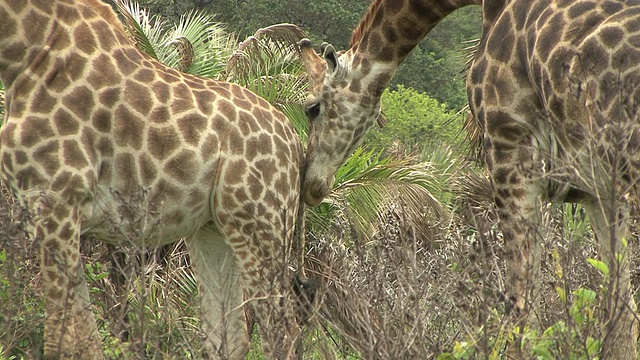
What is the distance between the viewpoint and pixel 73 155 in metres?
5.41

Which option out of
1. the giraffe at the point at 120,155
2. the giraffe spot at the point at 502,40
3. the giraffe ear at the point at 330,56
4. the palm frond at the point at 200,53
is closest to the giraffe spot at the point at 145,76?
the giraffe at the point at 120,155

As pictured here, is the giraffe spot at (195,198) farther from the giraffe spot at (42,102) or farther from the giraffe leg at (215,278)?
the giraffe spot at (42,102)

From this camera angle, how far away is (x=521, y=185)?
16.5 ft

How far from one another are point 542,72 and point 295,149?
205cm

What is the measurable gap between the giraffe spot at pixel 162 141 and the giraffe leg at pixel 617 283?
2.23m

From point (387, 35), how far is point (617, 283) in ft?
10.8

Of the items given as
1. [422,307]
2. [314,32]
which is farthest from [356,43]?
[314,32]

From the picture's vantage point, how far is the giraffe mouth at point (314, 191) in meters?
6.75

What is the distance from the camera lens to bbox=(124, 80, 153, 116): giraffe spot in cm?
570

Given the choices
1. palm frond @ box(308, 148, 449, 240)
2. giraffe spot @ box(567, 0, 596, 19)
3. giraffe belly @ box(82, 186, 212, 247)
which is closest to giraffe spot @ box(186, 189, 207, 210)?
giraffe belly @ box(82, 186, 212, 247)

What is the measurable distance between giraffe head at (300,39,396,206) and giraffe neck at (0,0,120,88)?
1.75m

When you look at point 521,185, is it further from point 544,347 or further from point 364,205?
point 364,205

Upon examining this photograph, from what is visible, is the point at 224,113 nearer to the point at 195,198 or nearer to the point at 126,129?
the point at 195,198

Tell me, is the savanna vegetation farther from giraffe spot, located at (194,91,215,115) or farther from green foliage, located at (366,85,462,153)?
giraffe spot, located at (194,91,215,115)
